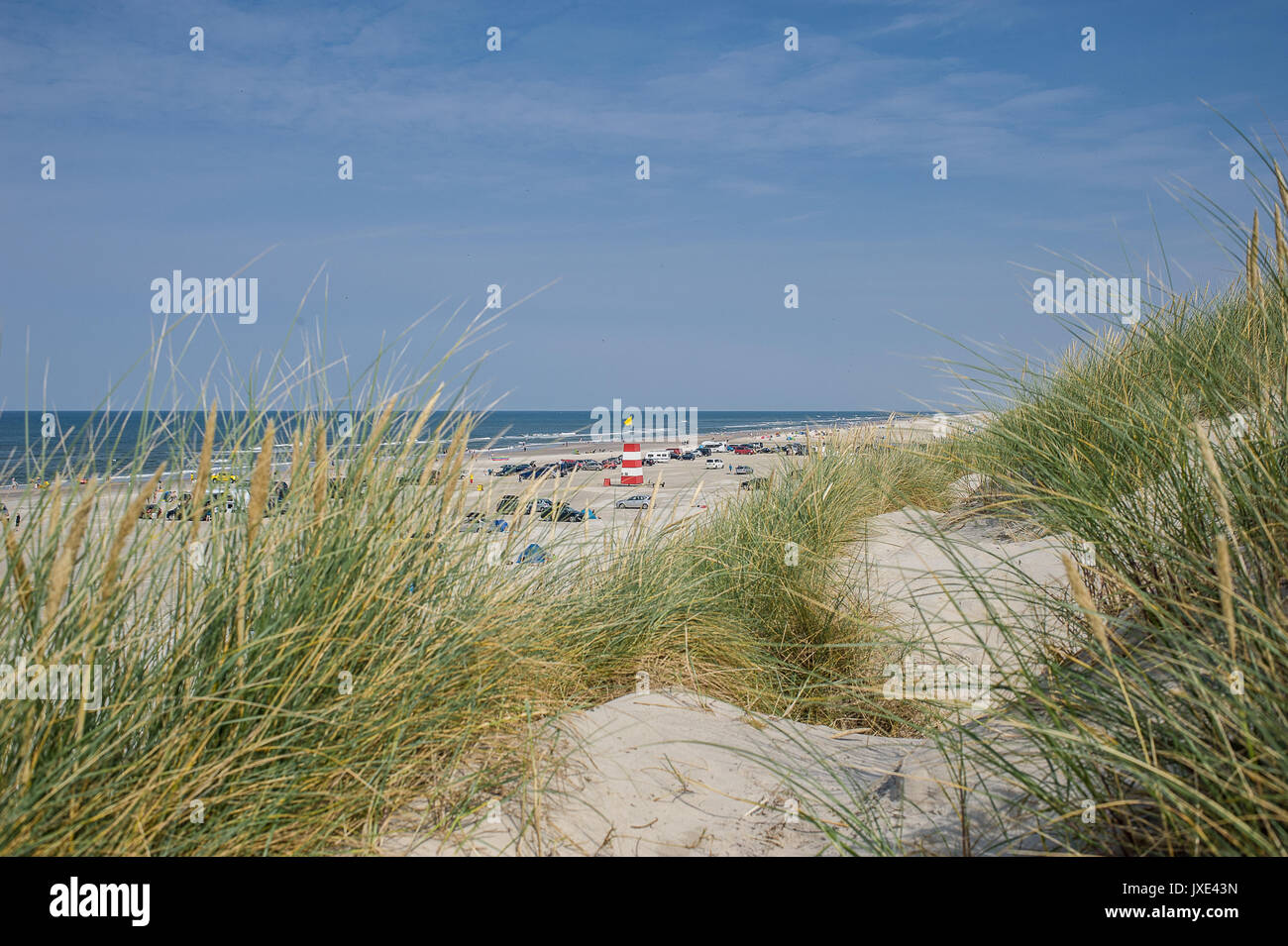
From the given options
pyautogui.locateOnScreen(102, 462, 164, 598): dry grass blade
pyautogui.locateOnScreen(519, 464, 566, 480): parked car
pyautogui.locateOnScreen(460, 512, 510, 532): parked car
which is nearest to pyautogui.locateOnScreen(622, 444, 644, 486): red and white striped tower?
pyautogui.locateOnScreen(519, 464, 566, 480): parked car

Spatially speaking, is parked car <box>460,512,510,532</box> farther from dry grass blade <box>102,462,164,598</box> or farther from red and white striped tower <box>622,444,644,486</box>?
red and white striped tower <box>622,444,644,486</box>

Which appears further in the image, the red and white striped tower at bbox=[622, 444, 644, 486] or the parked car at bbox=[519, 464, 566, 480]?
the red and white striped tower at bbox=[622, 444, 644, 486]

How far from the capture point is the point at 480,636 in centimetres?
201

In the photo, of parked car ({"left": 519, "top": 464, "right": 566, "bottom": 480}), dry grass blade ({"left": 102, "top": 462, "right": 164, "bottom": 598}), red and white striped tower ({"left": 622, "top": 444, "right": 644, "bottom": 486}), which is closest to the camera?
dry grass blade ({"left": 102, "top": 462, "right": 164, "bottom": 598})

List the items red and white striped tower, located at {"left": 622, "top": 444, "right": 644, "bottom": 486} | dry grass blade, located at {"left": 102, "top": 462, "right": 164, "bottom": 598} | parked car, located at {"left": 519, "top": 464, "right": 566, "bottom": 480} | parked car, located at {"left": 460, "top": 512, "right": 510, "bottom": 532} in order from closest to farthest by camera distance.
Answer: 1. dry grass blade, located at {"left": 102, "top": 462, "right": 164, "bottom": 598}
2. parked car, located at {"left": 460, "top": 512, "right": 510, "bottom": 532}
3. parked car, located at {"left": 519, "top": 464, "right": 566, "bottom": 480}
4. red and white striped tower, located at {"left": 622, "top": 444, "right": 644, "bottom": 486}

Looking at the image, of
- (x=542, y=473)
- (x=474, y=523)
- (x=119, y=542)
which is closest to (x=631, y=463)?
(x=542, y=473)

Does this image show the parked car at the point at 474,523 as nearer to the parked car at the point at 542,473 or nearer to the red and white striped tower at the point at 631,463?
the parked car at the point at 542,473

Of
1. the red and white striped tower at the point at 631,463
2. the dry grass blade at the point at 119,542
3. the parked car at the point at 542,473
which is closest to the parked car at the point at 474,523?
the parked car at the point at 542,473

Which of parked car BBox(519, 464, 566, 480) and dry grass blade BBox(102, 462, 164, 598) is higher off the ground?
parked car BBox(519, 464, 566, 480)

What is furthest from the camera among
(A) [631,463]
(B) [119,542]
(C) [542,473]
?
(A) [631,463]

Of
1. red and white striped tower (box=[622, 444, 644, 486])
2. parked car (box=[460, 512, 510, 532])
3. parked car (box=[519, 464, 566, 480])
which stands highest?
red and white striped tower (box=[622, 444, 644, 486])

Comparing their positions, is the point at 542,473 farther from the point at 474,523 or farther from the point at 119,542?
the point at 119,542

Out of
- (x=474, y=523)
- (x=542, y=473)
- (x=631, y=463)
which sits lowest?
(x=474, y=523)
